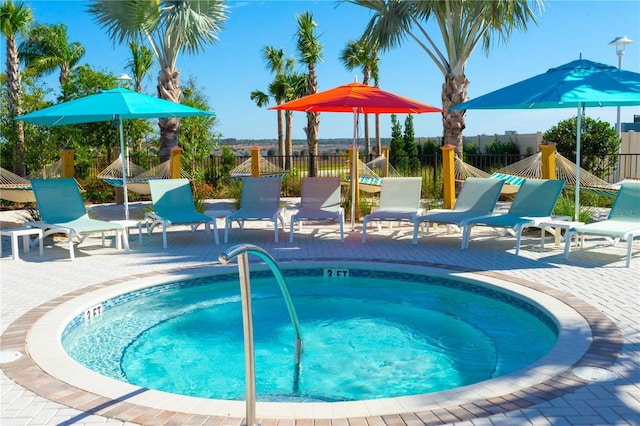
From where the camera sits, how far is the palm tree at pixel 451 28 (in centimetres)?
1258

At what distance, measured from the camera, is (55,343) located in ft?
15.1

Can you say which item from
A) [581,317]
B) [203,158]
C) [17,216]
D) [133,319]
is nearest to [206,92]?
[203,158]

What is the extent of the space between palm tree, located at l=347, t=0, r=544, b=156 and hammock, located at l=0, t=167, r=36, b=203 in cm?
819

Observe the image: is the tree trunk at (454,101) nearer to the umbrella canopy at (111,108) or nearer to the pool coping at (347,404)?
the umbrella canopy at (111,108)

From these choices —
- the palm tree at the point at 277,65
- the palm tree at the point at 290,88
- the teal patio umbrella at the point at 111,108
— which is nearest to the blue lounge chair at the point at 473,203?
the teal patio umbrella at the point at 111,108

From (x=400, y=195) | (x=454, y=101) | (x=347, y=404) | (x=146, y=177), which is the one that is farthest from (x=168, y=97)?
(x=347, y=404)

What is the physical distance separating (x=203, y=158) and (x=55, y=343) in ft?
44.1

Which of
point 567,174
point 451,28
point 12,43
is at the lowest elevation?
point 567,174

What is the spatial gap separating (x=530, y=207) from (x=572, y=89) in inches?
76.9

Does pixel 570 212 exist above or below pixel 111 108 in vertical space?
below

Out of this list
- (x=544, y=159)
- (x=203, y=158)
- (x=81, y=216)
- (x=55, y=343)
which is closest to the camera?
(x=55, y=343)

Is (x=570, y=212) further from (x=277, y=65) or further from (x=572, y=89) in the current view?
(x=277, y=65)

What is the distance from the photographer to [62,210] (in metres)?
8.96

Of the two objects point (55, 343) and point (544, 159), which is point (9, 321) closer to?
point (55, 343)
